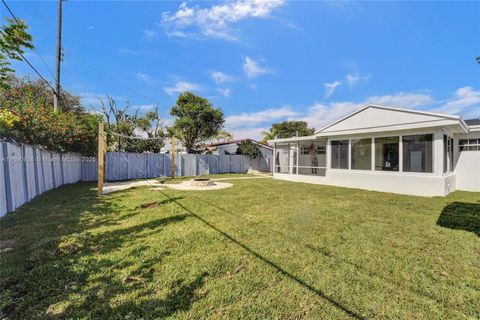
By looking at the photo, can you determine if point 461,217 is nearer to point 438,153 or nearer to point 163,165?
point 438,153

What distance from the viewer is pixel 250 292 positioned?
2453mm

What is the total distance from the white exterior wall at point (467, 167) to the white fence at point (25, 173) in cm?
1666

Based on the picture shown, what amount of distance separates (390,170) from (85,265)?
11241mm

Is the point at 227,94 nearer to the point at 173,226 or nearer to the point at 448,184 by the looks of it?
the point at 448,184

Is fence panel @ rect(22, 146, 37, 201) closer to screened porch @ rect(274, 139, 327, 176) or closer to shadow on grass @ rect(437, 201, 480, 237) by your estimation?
shadow on grass @ rect(437, 201, 480, 237)

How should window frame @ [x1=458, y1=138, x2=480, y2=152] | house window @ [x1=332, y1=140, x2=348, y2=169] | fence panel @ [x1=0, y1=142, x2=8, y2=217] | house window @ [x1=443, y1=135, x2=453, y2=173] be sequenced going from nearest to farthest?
fence panel @ [x1=0, y1=142, x2=8, y2=217] → house window @ [x1=443, y1=135, x2=453, y2=173] → window frame @ [x1=458, y1=138, x2=480, y2=152] → house window @ [x1=332, y1=140, x2=348, y2=169]

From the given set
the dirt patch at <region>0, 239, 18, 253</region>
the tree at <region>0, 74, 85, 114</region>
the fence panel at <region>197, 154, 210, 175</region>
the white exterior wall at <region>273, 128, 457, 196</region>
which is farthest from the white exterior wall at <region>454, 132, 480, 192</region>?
the tree at <region>0, 74, 85, 114</region>

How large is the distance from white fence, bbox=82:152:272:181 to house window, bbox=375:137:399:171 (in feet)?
41.5

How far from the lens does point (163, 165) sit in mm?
17062

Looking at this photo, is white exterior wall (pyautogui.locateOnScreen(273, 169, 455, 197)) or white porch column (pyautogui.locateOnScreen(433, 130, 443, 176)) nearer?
white porch column (pyautogui.locateOnScreen(433, 130, 443, 176))

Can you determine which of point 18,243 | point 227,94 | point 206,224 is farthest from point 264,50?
point 18,243

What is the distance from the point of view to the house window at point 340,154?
11.6 m

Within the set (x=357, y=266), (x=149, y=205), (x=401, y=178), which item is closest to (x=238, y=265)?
(x=357, y=266)

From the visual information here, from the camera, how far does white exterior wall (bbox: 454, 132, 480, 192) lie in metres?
9.98
